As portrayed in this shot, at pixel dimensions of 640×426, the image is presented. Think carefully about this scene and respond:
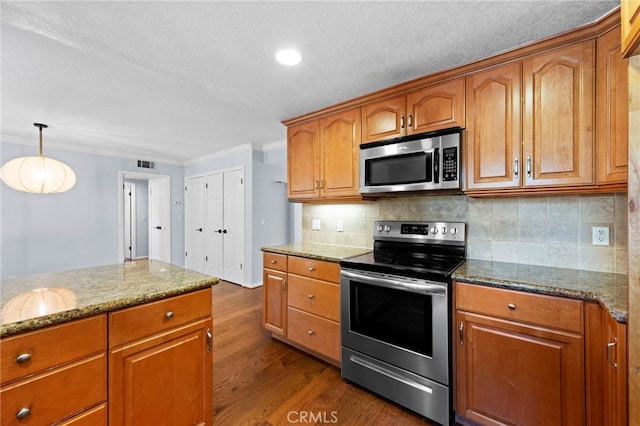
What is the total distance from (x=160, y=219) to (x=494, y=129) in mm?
5926

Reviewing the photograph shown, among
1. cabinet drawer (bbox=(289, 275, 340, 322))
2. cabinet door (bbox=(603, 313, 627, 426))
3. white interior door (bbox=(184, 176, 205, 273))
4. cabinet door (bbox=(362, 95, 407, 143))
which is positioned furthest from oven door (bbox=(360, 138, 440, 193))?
white interior door (bbox=(184, 176, 205, 273))

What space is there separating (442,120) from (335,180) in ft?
3.19


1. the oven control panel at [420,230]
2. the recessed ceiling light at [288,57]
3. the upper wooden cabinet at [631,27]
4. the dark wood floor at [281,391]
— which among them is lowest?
the dark wood floor at [281,391]

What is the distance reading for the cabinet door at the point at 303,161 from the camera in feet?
8.57

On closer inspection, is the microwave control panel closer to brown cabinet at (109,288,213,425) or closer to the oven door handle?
the oven door handle

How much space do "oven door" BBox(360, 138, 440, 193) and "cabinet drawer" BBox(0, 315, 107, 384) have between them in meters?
1.83

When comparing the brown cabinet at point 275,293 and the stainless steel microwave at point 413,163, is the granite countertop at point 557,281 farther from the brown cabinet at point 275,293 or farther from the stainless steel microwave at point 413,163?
the brown cabinet at point 275,293

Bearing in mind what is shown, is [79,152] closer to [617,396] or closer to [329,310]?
[329,310]

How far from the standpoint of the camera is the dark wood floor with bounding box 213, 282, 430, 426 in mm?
1689

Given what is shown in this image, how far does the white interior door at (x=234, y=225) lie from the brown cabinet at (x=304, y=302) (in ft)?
6.56

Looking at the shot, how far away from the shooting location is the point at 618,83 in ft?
4.47

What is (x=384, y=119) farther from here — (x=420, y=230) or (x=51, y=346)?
(x=51, y=346)

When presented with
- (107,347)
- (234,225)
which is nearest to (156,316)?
(107,347)

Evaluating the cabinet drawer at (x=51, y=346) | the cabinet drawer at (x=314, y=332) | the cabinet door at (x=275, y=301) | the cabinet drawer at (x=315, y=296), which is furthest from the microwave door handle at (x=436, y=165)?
the cabinet drawer at (x=51, y=346)
